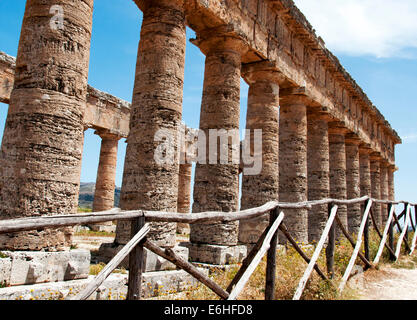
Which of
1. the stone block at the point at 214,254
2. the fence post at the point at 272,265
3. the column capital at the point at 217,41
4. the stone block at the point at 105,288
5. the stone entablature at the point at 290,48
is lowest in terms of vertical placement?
the stone block at the point at 105,288

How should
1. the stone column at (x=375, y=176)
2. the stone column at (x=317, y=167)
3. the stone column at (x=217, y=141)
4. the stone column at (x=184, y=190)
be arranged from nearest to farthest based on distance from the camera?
the stone column at (x=217, y=141) < the stone column at (x=317, y=167) < the stone column at (x=184, y=190) < the stone column at (x=375, y=176)

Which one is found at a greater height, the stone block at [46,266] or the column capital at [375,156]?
the column capital at [375,156]

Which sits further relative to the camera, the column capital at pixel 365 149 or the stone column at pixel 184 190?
the column capital at pixel 365 149

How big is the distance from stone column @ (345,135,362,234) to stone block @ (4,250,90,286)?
54.9 ft

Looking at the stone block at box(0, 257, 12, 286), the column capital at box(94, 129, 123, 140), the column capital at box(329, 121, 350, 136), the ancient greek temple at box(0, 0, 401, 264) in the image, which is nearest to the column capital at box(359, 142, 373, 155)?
the ancient greek temple at box(0, 0, 401, 264)

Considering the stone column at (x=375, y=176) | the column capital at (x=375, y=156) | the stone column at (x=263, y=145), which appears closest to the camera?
the stone column at (x=263, y=145)

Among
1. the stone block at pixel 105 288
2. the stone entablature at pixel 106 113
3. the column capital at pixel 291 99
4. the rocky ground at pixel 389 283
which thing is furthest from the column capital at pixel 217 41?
the stone entablature at pixel 106 113

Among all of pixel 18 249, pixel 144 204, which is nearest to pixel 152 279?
pixel 144 204

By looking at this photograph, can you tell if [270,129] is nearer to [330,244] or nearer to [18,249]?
[330,244]

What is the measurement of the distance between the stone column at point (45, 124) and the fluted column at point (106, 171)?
41.9 ft

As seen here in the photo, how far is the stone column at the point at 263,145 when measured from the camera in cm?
1126

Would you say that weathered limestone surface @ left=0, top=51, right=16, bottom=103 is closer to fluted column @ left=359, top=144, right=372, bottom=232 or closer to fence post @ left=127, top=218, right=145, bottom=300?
fence post @ left=127, top=218, right=145, bottom=300

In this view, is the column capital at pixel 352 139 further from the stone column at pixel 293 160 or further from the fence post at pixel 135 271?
the fence post at pixel 135 271
